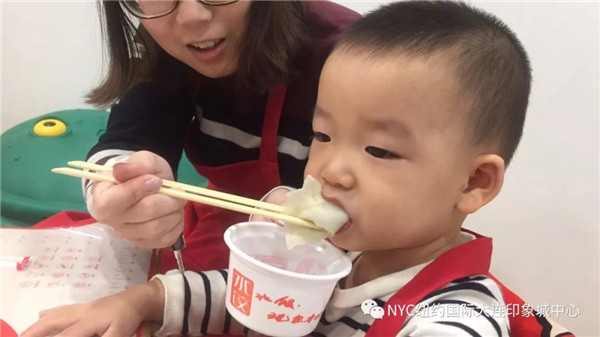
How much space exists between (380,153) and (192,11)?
1.04 feet

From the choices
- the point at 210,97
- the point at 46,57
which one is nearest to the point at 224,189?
the point at 210,97

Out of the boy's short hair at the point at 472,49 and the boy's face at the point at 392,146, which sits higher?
the boy's short hair at the point at 472,49

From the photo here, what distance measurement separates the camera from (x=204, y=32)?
0.77 metres

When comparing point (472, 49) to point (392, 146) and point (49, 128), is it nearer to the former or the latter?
point (392, 146)

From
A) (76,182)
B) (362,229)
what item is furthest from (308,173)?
(76,182)

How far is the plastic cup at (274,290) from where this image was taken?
0.54 metres

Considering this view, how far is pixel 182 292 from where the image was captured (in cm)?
73

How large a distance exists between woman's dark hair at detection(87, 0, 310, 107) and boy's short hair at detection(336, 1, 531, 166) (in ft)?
0.62

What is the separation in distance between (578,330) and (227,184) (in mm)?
789

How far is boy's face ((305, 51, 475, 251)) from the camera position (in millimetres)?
592

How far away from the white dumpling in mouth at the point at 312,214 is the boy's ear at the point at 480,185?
0.46ft

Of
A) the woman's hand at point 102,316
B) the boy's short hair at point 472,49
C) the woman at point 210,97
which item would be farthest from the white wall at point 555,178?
the woman's hand at point 102,316

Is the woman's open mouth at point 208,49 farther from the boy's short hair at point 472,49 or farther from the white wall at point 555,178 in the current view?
the white wall at point 555,178

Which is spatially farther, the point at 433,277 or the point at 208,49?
the point at 208,49
